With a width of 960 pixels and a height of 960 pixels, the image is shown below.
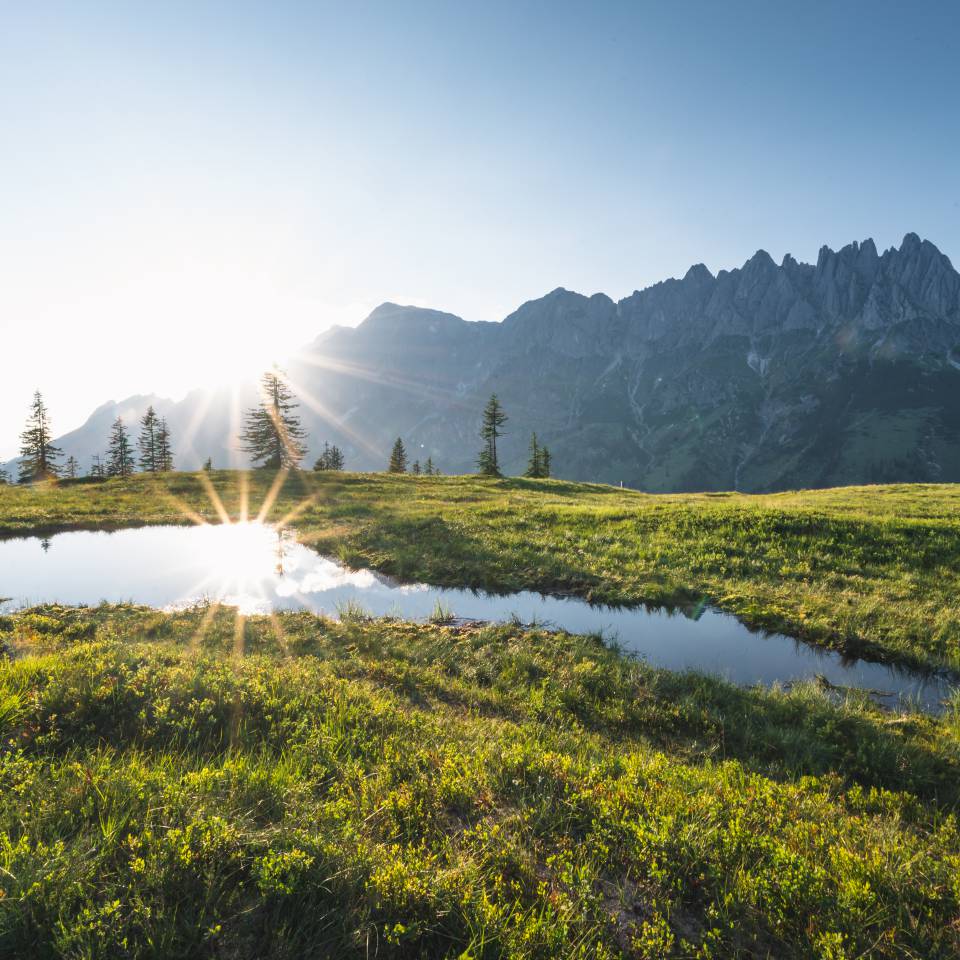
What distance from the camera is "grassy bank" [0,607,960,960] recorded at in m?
3.30

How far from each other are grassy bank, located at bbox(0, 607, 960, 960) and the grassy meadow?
0.03 m

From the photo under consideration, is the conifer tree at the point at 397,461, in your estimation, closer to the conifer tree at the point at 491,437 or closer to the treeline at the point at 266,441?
the treeline at the point at 266,441

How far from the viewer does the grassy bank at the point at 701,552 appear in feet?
37.3

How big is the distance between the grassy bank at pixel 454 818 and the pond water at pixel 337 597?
6.10 ft

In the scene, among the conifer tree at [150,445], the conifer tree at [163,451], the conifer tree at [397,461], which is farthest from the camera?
the conifer tree at [163,451]

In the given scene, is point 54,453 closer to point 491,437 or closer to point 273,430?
point 273,430

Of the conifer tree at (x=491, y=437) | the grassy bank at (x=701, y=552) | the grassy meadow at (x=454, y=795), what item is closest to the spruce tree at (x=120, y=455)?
the grassy bank at (x=701, y=552)

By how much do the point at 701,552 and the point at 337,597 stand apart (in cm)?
1289

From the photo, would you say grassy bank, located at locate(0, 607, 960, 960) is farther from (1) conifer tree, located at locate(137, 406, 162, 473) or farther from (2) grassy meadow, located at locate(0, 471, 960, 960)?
(1) conifer tree, located at locate(137, 406, 162, 473)

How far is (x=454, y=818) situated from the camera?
184 inches

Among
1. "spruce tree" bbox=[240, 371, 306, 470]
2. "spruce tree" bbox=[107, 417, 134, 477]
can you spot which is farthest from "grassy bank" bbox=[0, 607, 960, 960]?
"spruce tree" bbox=[107, 417, 134, 477]

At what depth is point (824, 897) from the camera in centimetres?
381

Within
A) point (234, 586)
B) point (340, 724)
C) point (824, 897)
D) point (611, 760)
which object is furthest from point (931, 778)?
point (234, 586)

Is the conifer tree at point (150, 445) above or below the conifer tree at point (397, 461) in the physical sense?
above
